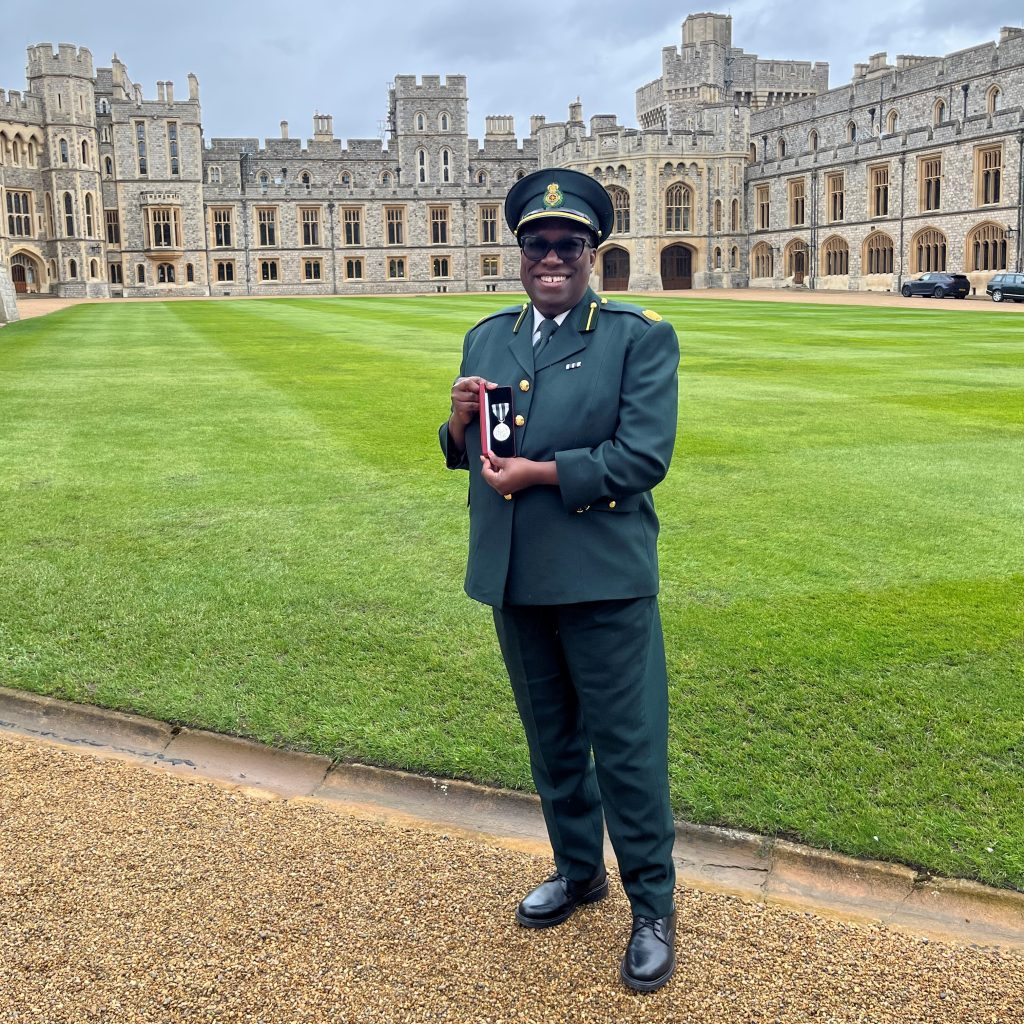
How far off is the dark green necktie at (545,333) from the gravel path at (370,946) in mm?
1634

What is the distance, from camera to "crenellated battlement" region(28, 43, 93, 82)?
54.6m

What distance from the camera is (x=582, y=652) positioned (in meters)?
2.82

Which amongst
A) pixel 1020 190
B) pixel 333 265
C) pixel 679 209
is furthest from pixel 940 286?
pixel 333 265

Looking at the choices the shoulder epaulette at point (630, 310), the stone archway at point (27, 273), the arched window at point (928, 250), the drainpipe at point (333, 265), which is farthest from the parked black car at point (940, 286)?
the stone archway at point (27, 273)

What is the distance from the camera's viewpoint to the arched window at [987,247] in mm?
41406

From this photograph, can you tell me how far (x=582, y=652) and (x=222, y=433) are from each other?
26.9ft

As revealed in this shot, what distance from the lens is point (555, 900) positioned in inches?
120

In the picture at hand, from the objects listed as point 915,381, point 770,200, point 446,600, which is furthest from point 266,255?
point 446,600

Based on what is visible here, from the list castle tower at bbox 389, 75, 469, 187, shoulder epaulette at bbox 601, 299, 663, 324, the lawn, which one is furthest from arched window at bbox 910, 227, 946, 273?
shoulder epaulette at bbox 601, 299, 663, 324

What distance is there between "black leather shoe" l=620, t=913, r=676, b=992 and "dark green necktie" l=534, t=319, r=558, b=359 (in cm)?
159

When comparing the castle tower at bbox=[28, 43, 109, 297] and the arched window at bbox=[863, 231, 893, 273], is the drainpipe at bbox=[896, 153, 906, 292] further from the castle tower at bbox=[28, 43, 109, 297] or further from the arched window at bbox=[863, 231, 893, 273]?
the castle tower at bbox=[28, 43, 109, 297]

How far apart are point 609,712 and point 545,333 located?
1.05 metres

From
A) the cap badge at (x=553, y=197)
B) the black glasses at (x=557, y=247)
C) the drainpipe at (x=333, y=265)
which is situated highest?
the drainpipe at (x=333, y=265)

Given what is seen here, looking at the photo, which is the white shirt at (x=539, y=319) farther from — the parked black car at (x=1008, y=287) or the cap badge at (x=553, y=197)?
the parked black car at (x=1008, y=287)
